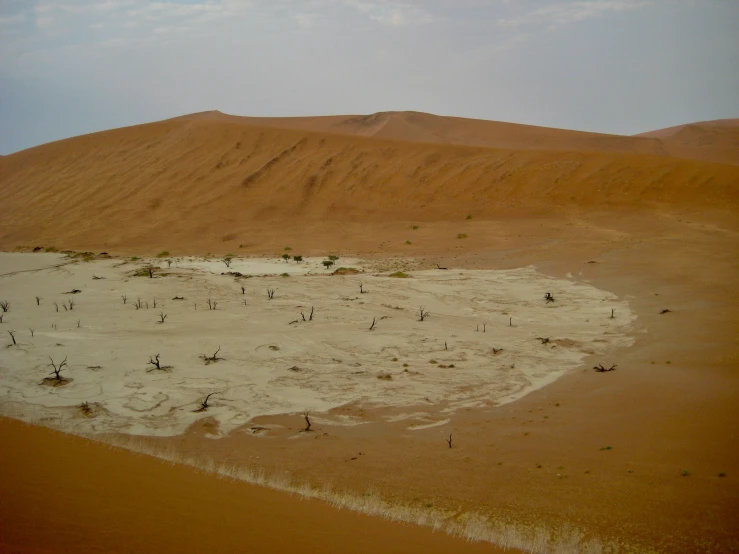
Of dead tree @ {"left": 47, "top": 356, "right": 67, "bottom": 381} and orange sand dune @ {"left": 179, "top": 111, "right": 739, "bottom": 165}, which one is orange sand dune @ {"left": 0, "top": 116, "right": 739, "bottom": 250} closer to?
dead tree @ {"left": 47, "top": 356, "right": 67, "bottom": 381}

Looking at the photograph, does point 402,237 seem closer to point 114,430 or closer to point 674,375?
point 674,375

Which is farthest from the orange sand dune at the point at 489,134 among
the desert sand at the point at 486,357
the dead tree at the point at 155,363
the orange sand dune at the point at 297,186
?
the dead tree at the point at 155,363

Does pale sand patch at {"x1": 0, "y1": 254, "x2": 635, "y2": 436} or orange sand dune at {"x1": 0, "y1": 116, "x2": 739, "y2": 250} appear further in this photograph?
orange sand dune at {"x1": 0, "y1": 116, "x2": 739, "y2": 250}

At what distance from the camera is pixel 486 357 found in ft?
25.2

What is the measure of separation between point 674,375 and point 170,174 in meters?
29.1

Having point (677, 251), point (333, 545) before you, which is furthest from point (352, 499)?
point (677, 251)

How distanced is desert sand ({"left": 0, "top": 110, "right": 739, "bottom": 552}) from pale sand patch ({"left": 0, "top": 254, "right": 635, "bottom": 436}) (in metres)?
0.05

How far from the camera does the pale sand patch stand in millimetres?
6312

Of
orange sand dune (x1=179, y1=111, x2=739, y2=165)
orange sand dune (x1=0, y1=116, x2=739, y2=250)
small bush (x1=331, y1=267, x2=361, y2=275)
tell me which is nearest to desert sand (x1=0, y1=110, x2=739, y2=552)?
orange sand dune (x1=0, y1=116, x2=739, y2=250)

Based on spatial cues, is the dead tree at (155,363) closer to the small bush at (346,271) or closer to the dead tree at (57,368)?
the dead tree at (57,368)

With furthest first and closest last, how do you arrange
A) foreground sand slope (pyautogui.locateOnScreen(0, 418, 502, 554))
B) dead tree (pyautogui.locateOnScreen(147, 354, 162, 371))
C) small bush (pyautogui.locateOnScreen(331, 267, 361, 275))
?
small bush (pyautogui.locateOnScreen(331, 267, 361, 275)) → dead tree (pyautogui.locateOnScreen(147, 354, 162, 371)) → foreground sand slope (pyautogui.locateOnScreen(0, 418, 502, 554))

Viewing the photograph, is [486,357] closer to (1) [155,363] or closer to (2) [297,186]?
(1) [155,363]

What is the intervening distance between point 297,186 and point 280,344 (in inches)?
809

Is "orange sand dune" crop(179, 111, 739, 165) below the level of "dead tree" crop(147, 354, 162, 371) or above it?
above
